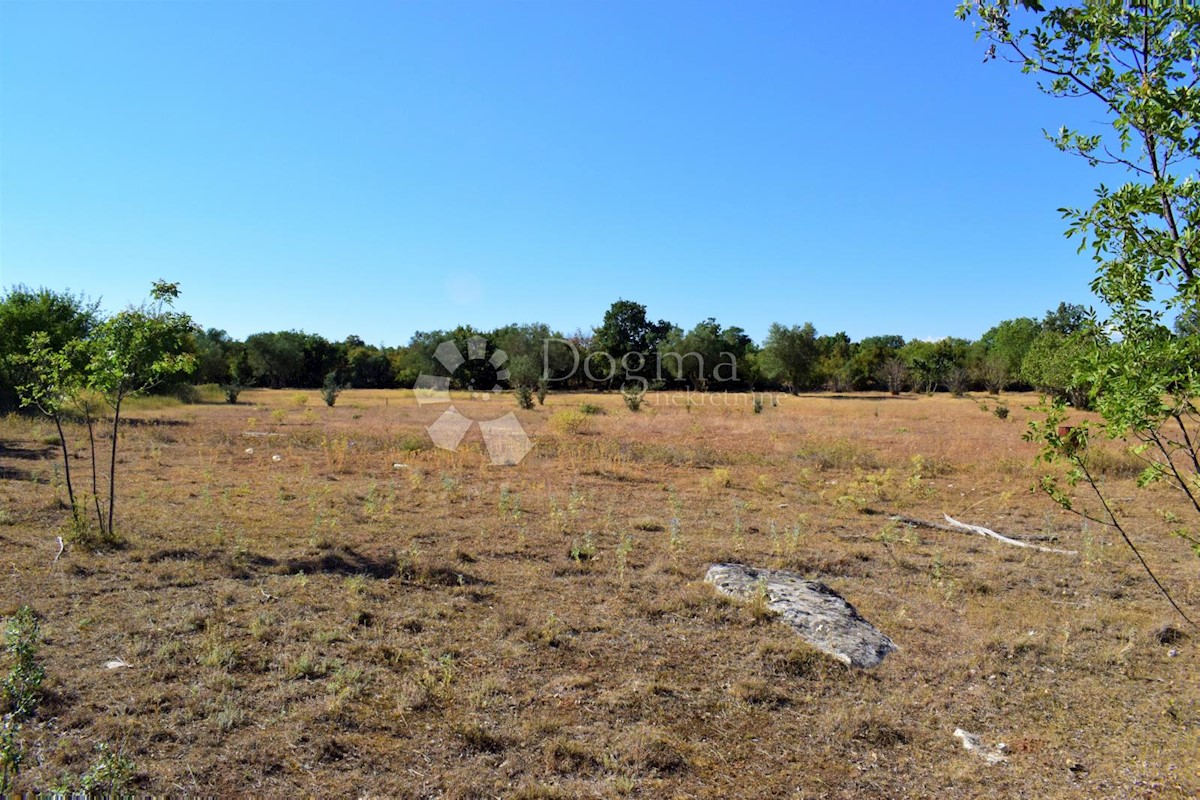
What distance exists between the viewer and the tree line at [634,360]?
55.3 meters

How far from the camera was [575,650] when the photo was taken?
5.30 metres

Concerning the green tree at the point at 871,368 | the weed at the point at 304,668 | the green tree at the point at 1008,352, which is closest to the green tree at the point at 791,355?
the green tree at the point at 871,368

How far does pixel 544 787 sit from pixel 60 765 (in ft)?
8.63

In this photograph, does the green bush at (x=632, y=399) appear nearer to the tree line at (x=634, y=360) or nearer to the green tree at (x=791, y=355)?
the tree line at (x=634, y=360)

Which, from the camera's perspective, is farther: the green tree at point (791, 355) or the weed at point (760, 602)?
the green tree at point (791, 355)

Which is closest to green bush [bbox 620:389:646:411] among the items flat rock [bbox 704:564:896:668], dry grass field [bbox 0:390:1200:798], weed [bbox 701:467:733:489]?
weed [bbox 701:467:733:489]

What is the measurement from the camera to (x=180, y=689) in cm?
427

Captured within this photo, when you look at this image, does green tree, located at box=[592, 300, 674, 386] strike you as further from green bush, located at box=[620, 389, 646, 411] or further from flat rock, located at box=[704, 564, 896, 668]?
flat rock, located at box=[704, 564, 896, 668]

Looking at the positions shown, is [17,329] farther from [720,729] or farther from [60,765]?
[720,729]

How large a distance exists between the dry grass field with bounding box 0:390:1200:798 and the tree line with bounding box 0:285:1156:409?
39.1 meters

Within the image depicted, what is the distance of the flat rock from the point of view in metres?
5.36

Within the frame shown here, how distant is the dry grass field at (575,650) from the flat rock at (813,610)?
17cm

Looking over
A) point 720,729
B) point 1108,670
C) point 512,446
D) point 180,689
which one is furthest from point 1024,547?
point 512,446

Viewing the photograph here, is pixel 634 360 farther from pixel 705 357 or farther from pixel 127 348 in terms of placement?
pixel 127 348
